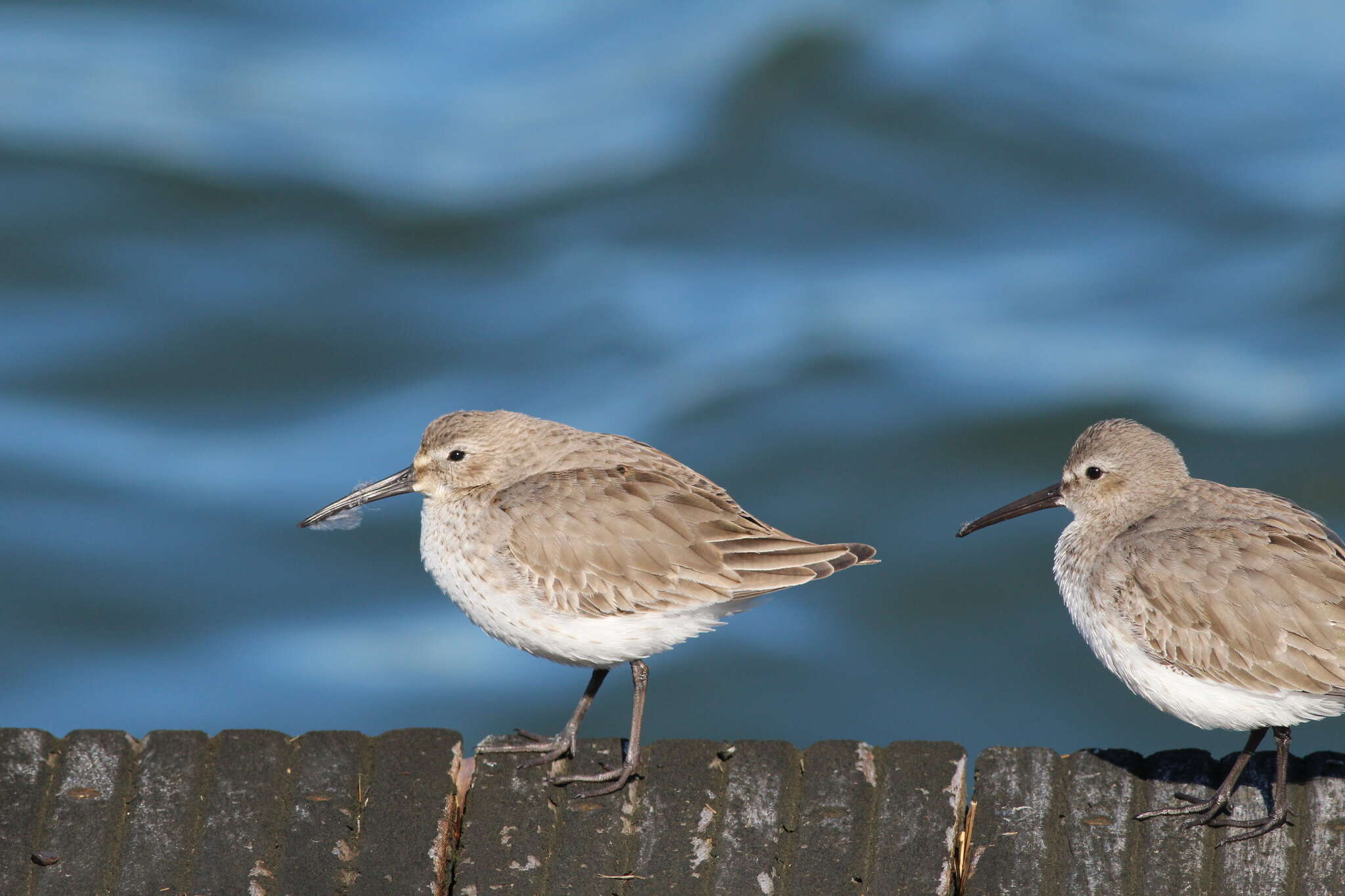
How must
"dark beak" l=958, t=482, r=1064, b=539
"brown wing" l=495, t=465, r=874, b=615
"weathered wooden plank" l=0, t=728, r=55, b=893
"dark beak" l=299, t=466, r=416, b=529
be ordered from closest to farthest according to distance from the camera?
"weathered wooden plank" l=0, t=728, r=55, b=893, "brown wing" l=495, t=465, r=874, b=615, "dark beak" l=299, t=466, r=416, b=529, "dark beak" l=958, t=482, r=1064, b=539

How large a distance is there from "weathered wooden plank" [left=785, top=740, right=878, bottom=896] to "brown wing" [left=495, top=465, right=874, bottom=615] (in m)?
0.92

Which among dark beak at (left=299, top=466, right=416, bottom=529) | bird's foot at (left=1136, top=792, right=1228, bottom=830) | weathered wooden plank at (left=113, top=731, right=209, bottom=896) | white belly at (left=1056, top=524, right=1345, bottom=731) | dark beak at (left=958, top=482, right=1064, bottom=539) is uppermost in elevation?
dark beak at (left=958, top=482, right=1064, bottom=539)

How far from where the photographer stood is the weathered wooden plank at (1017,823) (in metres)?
5.25

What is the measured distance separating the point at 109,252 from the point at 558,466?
1478cm

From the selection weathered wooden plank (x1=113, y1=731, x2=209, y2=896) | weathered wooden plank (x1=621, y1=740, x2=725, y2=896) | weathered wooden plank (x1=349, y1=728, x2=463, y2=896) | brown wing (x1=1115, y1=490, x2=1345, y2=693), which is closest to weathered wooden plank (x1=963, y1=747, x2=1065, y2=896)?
brown wing (x1=1115, y1=490, x2=1345, y2=693)

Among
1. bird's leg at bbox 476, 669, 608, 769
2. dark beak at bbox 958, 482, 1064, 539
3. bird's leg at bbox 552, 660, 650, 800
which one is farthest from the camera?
dark beak at bbox 958, 482, 1064, 539

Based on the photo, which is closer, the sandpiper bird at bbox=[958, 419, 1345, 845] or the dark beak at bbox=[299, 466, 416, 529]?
the sandpiper bird at bbox=[958, 419, 1345, 845]

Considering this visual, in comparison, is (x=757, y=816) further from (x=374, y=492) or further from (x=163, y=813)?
(x=374, y=492)

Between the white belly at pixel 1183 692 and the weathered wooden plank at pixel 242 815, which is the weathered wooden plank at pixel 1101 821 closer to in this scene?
the white belly at pixel 1183 692

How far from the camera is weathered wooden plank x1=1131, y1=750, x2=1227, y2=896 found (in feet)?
17.1

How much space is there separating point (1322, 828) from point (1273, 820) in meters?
0.18

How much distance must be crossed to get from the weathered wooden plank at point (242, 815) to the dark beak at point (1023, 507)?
3429mm

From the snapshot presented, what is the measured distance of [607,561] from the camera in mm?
6344

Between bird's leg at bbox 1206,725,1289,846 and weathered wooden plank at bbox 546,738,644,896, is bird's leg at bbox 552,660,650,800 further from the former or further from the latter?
bird's leg at bbox 1206,725,1289,846
